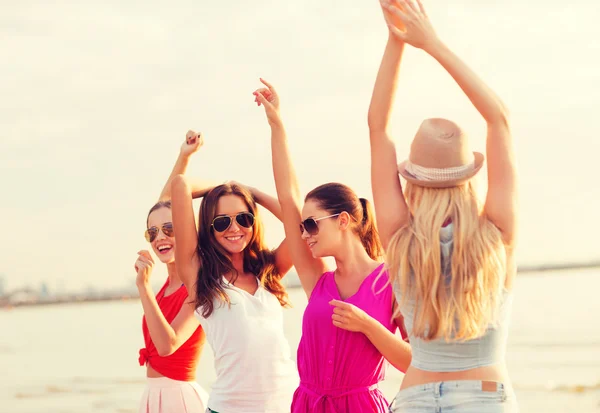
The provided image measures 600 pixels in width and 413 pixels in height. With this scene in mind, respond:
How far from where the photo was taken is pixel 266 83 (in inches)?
185

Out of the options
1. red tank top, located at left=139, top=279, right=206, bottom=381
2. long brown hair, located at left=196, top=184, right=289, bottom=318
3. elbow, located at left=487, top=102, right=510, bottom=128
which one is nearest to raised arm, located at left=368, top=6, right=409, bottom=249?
elbow, located at left=487, top=102, right=510, bottom=128

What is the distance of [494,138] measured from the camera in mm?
3148

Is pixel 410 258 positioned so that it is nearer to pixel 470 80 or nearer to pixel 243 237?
pixel 470 80

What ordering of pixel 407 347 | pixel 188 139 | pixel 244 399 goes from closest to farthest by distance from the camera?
pixel 407 347
pixel 244 399
pixel 188 139

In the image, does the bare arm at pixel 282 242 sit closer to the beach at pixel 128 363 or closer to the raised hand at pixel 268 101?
the raised hand at pixel 268 101

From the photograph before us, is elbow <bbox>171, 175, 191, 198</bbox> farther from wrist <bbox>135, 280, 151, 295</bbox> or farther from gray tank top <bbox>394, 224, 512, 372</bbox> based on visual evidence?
gray tank top <bbox>394, 224, 512, 372</bbox>

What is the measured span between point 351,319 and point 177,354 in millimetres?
1618

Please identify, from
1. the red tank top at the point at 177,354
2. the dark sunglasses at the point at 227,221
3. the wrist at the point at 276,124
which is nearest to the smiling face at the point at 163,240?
the red tank top at the point at 177,354

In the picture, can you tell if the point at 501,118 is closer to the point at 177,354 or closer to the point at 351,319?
the point at 351,319

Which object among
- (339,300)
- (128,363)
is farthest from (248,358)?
(128,363)

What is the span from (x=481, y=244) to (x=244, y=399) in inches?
68.8

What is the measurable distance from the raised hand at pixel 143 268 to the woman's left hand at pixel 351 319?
139 cm

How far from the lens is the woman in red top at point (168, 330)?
4.80 m

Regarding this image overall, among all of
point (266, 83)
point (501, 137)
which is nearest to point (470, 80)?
point (501, 137)
